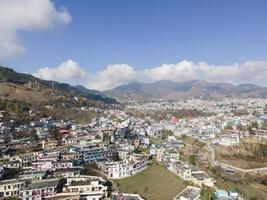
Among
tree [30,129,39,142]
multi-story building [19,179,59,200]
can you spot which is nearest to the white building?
multi-story building [19,179,59,200]

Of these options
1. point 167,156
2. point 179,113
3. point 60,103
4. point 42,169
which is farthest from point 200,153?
point 179,113

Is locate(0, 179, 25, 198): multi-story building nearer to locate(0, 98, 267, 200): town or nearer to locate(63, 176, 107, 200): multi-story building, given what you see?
locate(0, 98, 267, 200): town

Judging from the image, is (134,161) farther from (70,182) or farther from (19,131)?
(19,131)

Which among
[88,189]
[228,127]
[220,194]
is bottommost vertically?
[220,194]

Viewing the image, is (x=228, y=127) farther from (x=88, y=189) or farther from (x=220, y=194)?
(x=88, y=189)

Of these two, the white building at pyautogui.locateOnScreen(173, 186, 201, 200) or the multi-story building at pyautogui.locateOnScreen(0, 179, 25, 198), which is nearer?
the multi-story building at pyautogui.locateOnScreen(0, 179, 25, 198)

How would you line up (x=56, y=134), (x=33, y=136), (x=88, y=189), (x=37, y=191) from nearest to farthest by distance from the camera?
(x=37, y=191) → (x=88, y=189) → (x=33, y=136) → (x=56, y=134)

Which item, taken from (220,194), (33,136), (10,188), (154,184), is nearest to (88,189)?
(10,188)

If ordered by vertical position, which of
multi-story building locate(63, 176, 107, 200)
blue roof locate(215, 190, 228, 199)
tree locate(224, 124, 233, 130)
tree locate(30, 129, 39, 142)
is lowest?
blue roof locate(215, 190, 228, 199)
